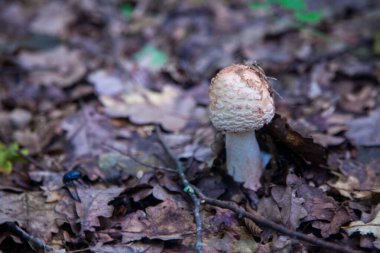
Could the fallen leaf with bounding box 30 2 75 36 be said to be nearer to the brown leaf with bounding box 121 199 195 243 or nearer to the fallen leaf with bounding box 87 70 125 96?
the fallen leaf with bounding box 87 70 125 96

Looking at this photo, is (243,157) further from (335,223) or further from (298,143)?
(335,223)

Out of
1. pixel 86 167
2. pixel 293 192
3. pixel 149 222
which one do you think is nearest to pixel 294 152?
pixel 293 192

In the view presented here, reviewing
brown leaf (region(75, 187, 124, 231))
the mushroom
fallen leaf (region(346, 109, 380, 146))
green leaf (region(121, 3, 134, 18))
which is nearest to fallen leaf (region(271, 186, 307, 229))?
the mushroom

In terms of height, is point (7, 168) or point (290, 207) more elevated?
point (290, 207)

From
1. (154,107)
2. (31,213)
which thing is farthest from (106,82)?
(31,213)

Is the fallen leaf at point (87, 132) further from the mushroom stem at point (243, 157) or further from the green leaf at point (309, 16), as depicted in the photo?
the green leaf at point (309, 16)

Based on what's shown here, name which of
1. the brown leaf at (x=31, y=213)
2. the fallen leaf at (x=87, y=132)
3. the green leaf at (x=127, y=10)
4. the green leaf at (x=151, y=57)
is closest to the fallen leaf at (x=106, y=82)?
the fallen leaf at (x=87, y=132)
